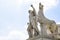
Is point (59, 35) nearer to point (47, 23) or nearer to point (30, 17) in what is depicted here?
point (47, 23)

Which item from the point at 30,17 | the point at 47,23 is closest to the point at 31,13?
the point at 30,17

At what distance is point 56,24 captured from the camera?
2428 cm

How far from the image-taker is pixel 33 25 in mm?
24609

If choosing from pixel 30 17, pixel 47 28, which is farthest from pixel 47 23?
pixel 30 17

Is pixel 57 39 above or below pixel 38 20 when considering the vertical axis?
below

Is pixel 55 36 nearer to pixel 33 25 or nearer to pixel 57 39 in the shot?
pixel 57 39

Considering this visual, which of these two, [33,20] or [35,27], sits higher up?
[33,20]

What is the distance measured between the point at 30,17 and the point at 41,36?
2463 millimetres

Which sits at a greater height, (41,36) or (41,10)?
(41,10)

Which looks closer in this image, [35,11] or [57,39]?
[57,39]

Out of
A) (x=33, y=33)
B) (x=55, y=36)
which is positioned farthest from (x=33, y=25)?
(x=55, y=36)

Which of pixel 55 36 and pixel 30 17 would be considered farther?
pixel 30 17

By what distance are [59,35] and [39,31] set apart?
1721mm

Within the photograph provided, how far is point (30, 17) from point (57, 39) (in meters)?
3.18
